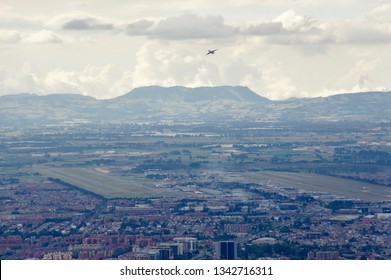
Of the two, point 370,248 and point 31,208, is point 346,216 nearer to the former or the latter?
point 370,248

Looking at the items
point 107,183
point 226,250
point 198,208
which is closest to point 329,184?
point 198,208

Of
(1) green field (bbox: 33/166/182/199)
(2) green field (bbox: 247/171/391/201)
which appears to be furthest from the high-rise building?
(1) green field (bbox: 33/166/182/199)

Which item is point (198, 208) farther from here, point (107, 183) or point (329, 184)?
point (107, 183)

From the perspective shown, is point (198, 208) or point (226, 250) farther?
point (198, 208)

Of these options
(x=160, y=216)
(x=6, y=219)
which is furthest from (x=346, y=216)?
(x=6, y=219)

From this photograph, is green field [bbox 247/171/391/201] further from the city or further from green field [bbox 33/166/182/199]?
green field [bbox 33/166/182/199]

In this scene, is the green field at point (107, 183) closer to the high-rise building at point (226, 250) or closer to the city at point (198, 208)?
the city at point (198, 208)
